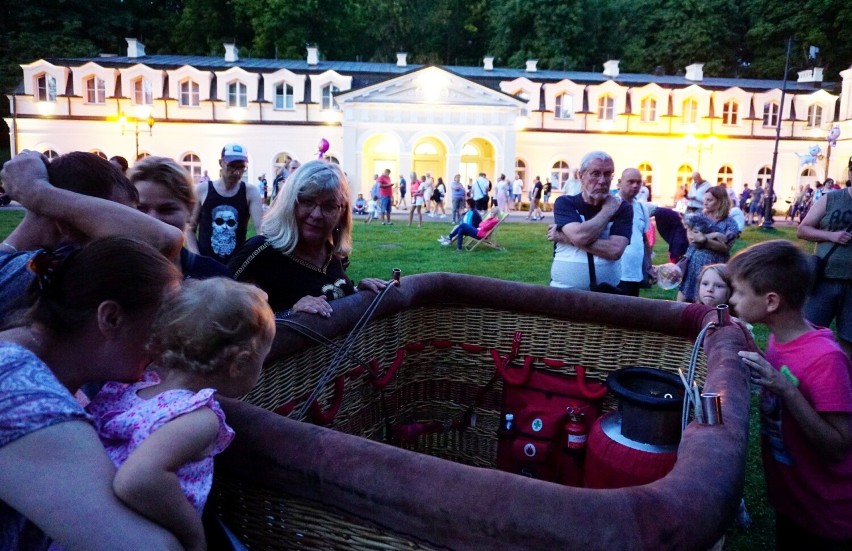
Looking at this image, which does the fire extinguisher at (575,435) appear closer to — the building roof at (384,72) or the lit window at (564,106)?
the building roof at (384,72)

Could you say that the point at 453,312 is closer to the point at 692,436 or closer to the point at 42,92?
the point at 692,436

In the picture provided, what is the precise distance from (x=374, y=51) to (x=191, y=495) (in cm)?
5768

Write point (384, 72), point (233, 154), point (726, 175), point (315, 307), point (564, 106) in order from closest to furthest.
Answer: point (315, 307) < point (233, 154) < point (384, 72) < point (564, 106) < point (726, 175)

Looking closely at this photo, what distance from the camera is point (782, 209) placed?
3747 cm

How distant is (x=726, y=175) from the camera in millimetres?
39219

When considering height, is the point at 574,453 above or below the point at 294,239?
below

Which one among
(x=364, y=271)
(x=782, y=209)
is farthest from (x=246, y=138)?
(x=782, y=209)

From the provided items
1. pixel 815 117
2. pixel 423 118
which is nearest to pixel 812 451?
pixel 423 118

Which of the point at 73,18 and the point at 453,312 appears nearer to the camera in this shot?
the point at 453,312

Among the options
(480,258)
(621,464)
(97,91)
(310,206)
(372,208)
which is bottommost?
(480,258)

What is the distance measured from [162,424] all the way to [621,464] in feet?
4.06

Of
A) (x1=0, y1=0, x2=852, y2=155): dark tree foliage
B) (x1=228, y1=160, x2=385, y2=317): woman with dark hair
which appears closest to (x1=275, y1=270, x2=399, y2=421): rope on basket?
(x1=228, y1=160, x2=385, y2=317): woman with dark hair

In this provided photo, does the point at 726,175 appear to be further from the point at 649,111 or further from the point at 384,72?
the point at 384,72

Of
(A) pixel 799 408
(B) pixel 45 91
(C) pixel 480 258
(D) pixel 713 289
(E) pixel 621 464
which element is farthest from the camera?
(B) pixel 45 91
